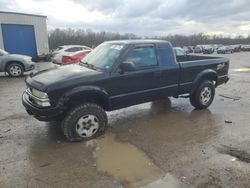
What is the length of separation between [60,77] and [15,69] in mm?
10102

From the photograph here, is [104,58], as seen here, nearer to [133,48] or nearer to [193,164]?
[133,48]

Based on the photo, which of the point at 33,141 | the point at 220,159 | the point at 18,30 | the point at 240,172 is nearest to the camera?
the point at 240,172

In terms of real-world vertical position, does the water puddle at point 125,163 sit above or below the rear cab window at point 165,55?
below

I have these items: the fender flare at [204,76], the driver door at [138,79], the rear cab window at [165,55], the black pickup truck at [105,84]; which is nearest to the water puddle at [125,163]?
the black pickup truck at [105,84]

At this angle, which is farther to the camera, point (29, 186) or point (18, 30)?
point (18, 30)

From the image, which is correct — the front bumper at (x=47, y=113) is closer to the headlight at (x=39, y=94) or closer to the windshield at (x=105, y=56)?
the headlight at (x=39, y=94)

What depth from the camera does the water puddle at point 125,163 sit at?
3.86 metres

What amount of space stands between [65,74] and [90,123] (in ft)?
3.44

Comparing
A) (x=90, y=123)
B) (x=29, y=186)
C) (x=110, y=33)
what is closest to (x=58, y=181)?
(x=29, y=186)

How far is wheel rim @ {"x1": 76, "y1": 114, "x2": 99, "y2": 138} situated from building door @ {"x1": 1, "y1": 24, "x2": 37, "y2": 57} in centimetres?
2358

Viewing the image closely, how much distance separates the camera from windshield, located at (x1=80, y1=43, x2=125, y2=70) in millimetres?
5672

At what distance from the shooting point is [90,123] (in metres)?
5.29

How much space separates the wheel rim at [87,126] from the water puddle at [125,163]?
0.72 ft

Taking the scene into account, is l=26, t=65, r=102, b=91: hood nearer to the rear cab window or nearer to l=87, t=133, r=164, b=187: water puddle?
l=87, t=133, r=164, b=187: water puddle
